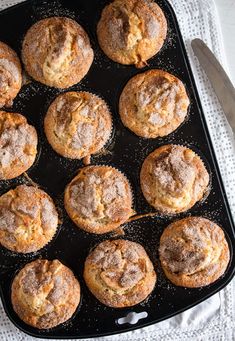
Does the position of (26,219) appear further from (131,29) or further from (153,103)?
(131,29)

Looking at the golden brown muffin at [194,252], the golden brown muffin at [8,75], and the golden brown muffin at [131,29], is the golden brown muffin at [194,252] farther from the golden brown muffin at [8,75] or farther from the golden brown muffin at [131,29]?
the golden brown muffin at [8,75]

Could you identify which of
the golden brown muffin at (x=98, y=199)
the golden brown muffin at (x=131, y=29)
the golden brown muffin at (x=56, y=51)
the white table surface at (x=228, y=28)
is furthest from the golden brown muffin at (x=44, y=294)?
the white table surface at (x=228, y=28)

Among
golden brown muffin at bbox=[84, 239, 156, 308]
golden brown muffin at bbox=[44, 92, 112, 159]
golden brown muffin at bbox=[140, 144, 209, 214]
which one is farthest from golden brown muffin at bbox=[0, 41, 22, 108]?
golden brown muffin at bbox=[84, 239, 156, 308]

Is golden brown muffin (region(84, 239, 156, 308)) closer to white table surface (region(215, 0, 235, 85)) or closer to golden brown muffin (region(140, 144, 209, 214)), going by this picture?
golden brown muffin (region(140, 144, 209, 214))

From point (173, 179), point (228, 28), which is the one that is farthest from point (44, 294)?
point (228, 28)

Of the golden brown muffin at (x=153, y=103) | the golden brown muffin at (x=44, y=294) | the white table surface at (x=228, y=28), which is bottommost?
the golden brown muffin at (x=44, y=294)

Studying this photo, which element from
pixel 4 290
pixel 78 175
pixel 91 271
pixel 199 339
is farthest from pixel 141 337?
pixel 78 175
